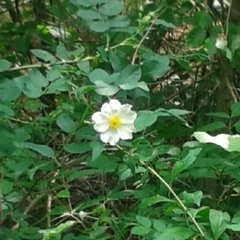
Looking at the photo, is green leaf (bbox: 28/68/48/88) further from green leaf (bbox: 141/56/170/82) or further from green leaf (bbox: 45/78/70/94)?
green leaf (bbox: 141/56/170/82)

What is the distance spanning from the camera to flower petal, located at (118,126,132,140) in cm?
145

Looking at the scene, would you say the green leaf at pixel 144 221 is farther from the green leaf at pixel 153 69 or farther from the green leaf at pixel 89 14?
the green leaf at pixel 89 14

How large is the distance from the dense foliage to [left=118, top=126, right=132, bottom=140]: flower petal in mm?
35

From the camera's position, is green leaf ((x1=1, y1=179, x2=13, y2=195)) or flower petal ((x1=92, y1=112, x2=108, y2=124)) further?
green leaf ((x1=1, y1=179, x2=13, y2=195))

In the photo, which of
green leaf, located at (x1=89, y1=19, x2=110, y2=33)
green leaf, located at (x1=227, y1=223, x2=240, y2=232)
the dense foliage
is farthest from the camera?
green leaf, located at (x1=89, y1=19, x2=110, y2=33)

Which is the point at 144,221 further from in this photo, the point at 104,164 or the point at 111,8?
the point at 111,8

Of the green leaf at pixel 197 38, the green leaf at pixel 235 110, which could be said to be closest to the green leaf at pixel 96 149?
the green leaf at pixel 235 110

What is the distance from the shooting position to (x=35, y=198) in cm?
190

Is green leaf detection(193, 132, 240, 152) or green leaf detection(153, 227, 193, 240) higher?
green leaf detection(193, 132, 240, 152)

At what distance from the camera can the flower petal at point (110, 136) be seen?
143 centimetres

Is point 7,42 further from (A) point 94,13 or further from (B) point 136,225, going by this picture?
(B) point 136,225

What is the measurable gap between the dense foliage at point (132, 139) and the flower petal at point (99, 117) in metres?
0.04

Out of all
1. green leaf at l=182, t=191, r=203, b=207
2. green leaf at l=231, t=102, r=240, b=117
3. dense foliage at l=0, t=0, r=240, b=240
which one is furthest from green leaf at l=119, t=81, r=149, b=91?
green leaf at l=231, t=102, r=240, b=117

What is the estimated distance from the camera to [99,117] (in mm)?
1434
